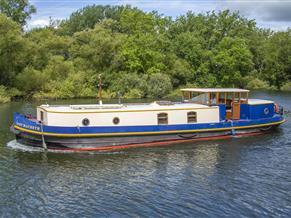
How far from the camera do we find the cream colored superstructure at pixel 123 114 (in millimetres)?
26122

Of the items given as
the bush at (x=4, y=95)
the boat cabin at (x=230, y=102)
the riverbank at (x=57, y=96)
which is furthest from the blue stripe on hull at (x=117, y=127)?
the bush at (x=4, y=95)

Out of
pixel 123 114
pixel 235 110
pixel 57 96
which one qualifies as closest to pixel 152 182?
pixel 123 114

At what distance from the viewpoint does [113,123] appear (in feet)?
88.7

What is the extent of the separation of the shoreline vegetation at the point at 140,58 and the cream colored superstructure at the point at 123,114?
30.0m

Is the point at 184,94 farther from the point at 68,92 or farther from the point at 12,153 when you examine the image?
the point at 68,92

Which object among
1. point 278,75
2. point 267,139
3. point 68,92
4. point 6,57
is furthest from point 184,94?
point 278,75

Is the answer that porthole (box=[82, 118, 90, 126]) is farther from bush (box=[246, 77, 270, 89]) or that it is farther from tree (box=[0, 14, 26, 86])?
bush (box=[246, 77, 270, 89])

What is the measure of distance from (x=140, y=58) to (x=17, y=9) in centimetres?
2347

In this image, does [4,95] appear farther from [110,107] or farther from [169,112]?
[169,112]

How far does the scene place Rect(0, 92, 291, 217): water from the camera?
17125 millimetres

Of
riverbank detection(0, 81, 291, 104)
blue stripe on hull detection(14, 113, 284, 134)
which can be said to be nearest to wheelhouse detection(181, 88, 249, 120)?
blue stripe on hull detection(14, 113, 284, 134)

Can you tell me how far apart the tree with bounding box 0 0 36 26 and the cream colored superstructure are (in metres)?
48.3

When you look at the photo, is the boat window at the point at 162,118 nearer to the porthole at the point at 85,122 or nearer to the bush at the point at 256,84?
the porthole at the point at 85,122

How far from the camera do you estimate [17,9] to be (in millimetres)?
70375
